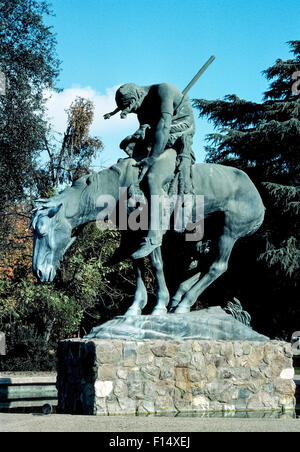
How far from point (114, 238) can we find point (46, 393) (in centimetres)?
1040

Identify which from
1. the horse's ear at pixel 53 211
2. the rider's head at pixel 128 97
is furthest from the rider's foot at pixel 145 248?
the rider's head at pixel 128 97

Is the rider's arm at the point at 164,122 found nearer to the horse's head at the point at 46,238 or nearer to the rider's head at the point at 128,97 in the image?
the rider's head at the point at 128,97

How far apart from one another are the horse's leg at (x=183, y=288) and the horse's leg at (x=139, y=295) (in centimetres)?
45

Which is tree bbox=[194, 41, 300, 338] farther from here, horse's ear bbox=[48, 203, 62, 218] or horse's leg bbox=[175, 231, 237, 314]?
horse's ear bbox=[48, 203, 62, 218]

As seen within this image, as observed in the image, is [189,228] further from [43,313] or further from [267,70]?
[267,70]

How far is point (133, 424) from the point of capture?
5.18m

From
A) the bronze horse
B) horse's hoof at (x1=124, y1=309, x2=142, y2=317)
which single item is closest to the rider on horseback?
the bronze horse

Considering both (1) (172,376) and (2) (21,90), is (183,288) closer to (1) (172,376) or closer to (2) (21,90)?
(1) (172,376)

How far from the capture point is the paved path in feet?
16.1

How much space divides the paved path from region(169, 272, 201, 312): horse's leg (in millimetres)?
2425

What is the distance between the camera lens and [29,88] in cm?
1700

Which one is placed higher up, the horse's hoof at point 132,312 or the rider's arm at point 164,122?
the rider's arm at point 164,122

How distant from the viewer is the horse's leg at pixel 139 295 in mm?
7272

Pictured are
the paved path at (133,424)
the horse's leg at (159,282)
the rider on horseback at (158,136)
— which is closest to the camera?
the paved path at (133,424)
